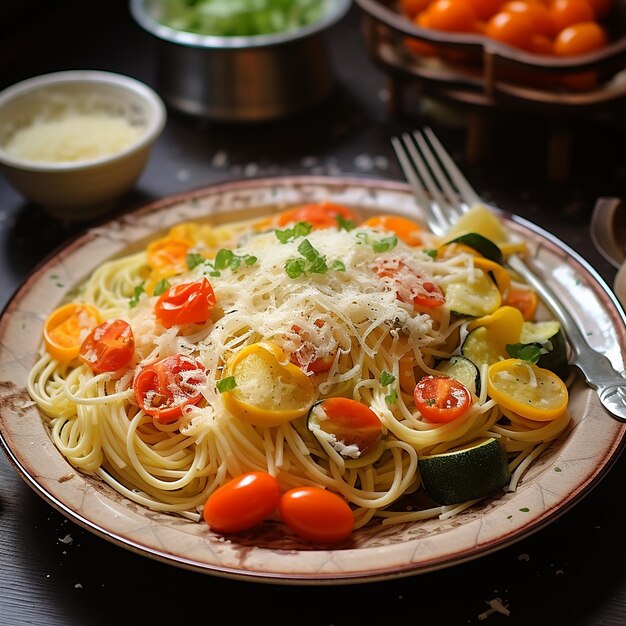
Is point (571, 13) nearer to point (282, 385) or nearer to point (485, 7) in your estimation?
point (485, 7)

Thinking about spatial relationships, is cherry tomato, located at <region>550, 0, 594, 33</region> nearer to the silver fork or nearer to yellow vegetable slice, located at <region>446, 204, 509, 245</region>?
the silver fork

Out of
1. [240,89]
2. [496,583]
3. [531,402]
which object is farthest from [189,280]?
[240,89]

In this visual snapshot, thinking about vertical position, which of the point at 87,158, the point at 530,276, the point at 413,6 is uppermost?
Answer: the point at 413,6

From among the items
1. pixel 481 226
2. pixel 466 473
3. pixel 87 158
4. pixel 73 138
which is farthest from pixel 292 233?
pixel 73 138

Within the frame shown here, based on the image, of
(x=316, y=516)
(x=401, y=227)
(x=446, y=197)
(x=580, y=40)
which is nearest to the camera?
(x=316, y=516)

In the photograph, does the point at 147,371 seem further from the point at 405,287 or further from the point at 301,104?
the point at 301,104
